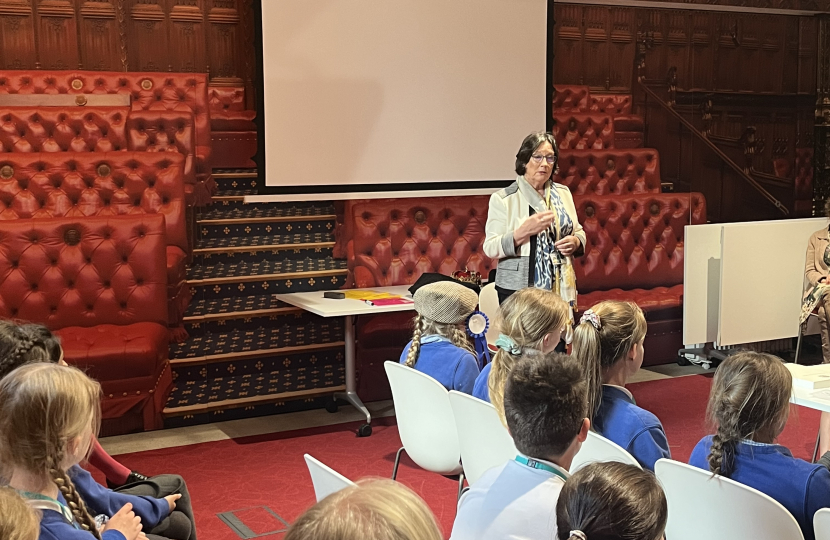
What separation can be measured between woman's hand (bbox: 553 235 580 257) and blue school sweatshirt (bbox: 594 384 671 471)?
1750 millimetres

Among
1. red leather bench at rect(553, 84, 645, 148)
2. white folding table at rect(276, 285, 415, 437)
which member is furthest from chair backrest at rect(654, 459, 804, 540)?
red leather bench at rect(553, 84, 645, 148)

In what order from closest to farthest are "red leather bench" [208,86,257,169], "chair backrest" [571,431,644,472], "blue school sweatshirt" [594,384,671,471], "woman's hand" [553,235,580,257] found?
"chair backrest" [571,431,644,472] < "blue school sweatshirt" [594,384,671,471] < "woman's hand" [553,235,580,257] < "red leather bench" [208,86,257,169]

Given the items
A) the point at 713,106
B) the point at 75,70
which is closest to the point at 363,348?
the point at 713,106

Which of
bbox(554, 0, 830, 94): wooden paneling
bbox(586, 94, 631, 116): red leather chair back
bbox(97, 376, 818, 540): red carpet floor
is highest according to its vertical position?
bbox(554, 0, 830, 94): wooden paneling

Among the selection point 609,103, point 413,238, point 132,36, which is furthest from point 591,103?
point 132,36

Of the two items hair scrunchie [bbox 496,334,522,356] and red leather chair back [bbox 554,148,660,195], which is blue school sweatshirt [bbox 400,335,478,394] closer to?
hair scrunchie [bbox 496,334,522,356]

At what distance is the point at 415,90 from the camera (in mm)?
5590

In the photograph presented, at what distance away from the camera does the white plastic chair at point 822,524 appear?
1.60 meters

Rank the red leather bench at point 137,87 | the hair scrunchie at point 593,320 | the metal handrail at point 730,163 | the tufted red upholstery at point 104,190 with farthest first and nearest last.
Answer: the red leather bench at point 137,87
the metal handrail at point 730,163
the tufted red upholstery at point 104,190
the hair scrunchie at point 593,320

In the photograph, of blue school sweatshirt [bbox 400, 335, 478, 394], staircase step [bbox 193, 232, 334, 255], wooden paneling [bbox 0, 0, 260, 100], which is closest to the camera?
blue school sweatshirt [bbox 400, 335, 478, 394]

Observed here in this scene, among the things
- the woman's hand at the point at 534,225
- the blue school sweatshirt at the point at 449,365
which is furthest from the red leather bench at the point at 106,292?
the woman's hand at the point at 534,225

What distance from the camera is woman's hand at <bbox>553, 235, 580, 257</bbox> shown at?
12.8 feet

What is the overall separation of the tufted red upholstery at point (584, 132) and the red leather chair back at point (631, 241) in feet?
5.47

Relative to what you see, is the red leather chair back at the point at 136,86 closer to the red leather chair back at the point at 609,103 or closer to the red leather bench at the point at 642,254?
the red leather bench at the point at 642,254
